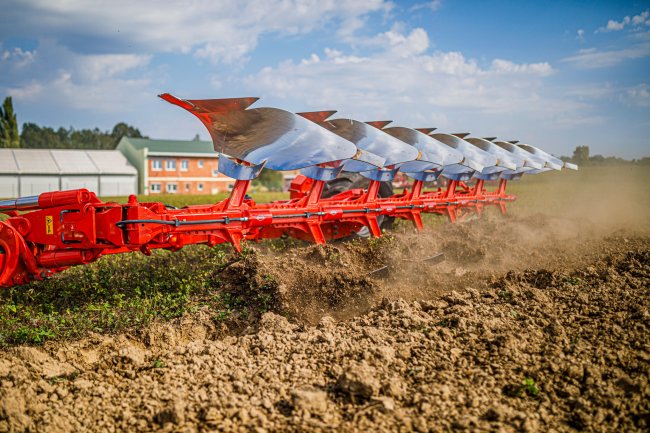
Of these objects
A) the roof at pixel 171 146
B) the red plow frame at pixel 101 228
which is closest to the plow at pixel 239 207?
the red plow frame at pixel 101 228

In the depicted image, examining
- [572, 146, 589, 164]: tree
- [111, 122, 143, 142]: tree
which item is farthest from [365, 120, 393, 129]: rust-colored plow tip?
[111, 122, 143, 142]: tree

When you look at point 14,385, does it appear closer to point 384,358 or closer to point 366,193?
point 384,358

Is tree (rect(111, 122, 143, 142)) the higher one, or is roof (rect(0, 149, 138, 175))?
tree (rect(111, 122, 143, 142))

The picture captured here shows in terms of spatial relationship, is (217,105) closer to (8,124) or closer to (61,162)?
(61,162)

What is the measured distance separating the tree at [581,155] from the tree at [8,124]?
183ft

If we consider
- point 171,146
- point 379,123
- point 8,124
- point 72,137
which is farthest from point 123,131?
point 379,123

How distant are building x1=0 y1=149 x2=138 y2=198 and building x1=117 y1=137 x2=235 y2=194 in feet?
5.40

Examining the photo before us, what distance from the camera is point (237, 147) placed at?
6477mm

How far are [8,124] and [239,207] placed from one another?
2521 inches

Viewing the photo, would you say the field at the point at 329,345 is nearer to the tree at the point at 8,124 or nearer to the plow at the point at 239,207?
the plow at the point at 239,207

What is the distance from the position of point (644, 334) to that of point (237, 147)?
177 inches

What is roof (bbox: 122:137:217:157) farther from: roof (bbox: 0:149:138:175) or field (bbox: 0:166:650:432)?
field (bbox: 0:166:650:432)

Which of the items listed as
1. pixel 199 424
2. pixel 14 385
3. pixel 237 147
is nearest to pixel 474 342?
pixel 199 424

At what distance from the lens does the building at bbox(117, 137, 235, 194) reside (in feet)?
157
